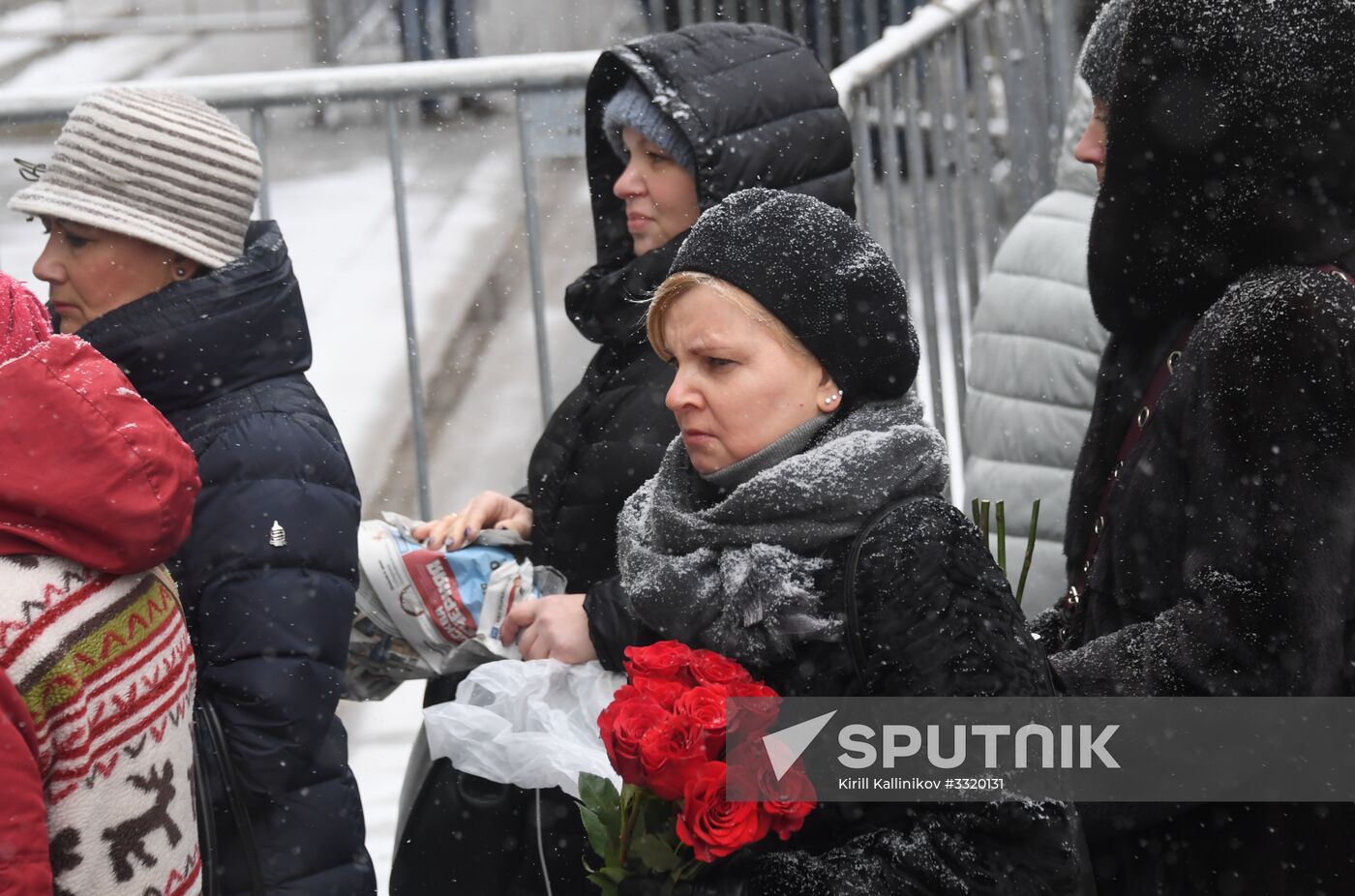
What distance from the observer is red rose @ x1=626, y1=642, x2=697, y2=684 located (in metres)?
1.95

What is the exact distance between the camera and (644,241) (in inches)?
123

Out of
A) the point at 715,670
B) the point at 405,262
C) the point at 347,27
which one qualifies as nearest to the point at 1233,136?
the point at 715,670

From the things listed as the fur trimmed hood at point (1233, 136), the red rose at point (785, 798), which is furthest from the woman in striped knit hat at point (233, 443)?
the fur trimmed hood at point (1233, 136)

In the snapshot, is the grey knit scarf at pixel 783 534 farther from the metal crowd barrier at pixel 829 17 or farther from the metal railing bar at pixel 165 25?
the metal railing bar at pixel 165 25

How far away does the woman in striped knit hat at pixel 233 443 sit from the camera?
2471 millimetres

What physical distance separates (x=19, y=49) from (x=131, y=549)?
57.1 ft

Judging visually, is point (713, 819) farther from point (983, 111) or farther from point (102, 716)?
point (983, 111)

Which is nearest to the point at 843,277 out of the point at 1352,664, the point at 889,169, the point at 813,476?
the point at 813,476

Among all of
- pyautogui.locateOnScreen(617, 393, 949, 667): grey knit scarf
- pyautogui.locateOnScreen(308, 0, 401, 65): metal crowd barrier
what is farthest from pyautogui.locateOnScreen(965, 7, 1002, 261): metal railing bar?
pyautogui.locateOnScreen(308, 0, 401, 65): metal crowd barrier

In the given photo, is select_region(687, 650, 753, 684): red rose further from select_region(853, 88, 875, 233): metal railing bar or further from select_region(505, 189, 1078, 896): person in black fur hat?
select_region(853, 88, 875, 233): metal railing bar

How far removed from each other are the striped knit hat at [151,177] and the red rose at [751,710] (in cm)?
140

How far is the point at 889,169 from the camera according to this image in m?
4.39

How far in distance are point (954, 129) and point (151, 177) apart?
2827 millimetres

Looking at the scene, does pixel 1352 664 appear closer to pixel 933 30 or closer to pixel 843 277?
pixel 843 277
